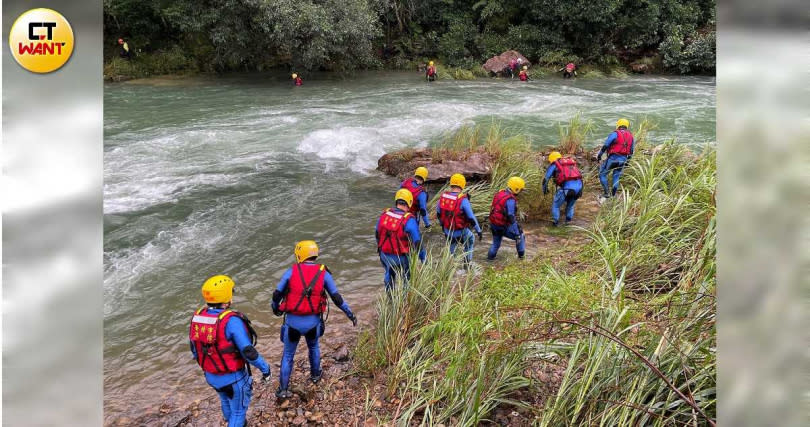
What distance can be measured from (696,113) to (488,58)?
43.2ft

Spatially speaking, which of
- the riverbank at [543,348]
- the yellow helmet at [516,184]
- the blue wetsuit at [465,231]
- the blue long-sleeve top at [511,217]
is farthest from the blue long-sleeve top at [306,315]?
the yellow helmet at [516,184]

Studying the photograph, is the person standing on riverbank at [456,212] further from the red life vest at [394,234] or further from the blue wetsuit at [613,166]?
the blue wetsuit at [613,166]

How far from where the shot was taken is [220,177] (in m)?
11.2

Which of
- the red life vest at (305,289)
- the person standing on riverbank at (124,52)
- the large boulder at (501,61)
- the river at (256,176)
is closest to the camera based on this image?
the red life vest at (305,289)

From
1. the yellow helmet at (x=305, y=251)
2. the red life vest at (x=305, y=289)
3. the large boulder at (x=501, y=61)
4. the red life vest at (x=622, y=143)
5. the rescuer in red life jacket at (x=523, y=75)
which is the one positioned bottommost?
the red life vest at (x=305, y=289)

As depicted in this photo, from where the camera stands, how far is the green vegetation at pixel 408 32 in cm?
2153

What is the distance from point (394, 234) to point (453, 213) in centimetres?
117

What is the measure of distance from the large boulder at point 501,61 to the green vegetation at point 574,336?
19.8 m

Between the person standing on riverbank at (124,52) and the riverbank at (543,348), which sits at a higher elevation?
the person standing on riverbank at (124,52)

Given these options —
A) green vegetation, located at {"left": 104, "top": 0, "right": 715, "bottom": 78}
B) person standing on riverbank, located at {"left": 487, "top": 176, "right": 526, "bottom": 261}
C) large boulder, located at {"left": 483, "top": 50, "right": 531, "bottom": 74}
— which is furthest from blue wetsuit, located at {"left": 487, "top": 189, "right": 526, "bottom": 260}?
large boulder, located at {"left": 483, "top": 50, "right": 531, "bottom": 74}

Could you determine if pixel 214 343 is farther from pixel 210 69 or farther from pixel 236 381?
pixel 210 69

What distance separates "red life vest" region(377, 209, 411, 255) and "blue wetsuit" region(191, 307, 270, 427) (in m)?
2.33

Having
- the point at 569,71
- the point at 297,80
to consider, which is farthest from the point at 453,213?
the point at 569,71

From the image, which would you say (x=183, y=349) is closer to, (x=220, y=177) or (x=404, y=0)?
(x=220, y=177)
